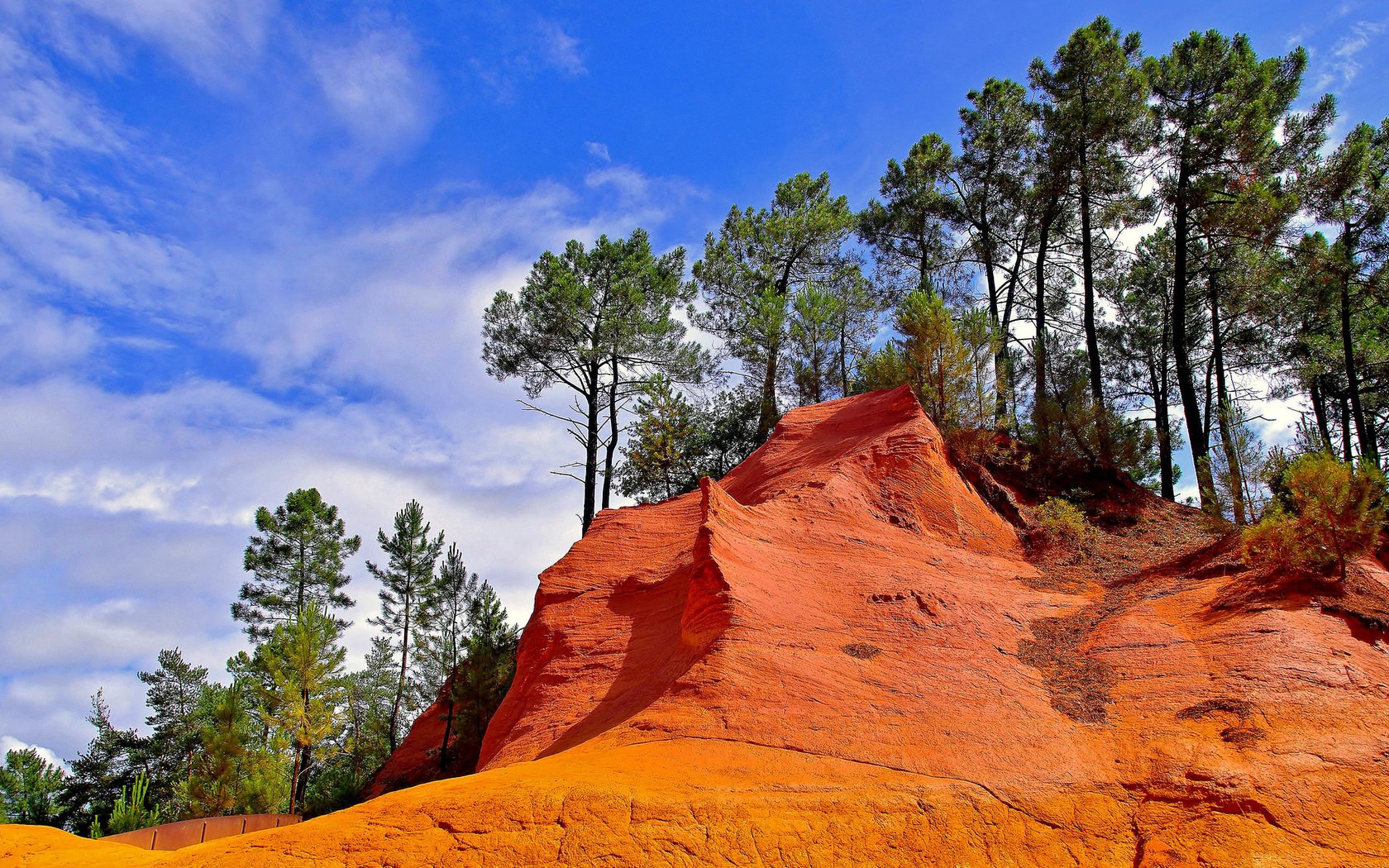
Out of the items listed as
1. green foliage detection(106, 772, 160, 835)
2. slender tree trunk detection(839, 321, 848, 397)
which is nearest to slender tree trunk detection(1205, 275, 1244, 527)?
slender tree trunk detection(839, 321, 848, 397)

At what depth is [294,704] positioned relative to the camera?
76.3 feet

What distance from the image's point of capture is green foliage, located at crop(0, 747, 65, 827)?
24.8 metres

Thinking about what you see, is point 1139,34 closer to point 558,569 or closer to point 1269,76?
point 1269,76

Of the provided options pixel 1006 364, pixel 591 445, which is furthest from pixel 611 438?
pixel 1006 364

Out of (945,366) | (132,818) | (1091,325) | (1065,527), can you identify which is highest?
(1091,325)

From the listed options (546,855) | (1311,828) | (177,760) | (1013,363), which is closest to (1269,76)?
(1013,363)

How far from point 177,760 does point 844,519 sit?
2879cm

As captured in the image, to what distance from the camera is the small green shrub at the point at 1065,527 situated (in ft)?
54.3

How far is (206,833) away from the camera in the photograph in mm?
17500

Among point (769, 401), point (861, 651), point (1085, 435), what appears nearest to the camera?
point (861, 651)

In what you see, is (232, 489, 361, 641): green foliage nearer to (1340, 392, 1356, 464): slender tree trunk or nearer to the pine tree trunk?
the pine tree trunk

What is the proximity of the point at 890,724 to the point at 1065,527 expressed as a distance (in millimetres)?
9878

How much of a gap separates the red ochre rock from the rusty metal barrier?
7.67 metres

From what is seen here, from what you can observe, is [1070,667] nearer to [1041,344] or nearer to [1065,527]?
[1065,527]
